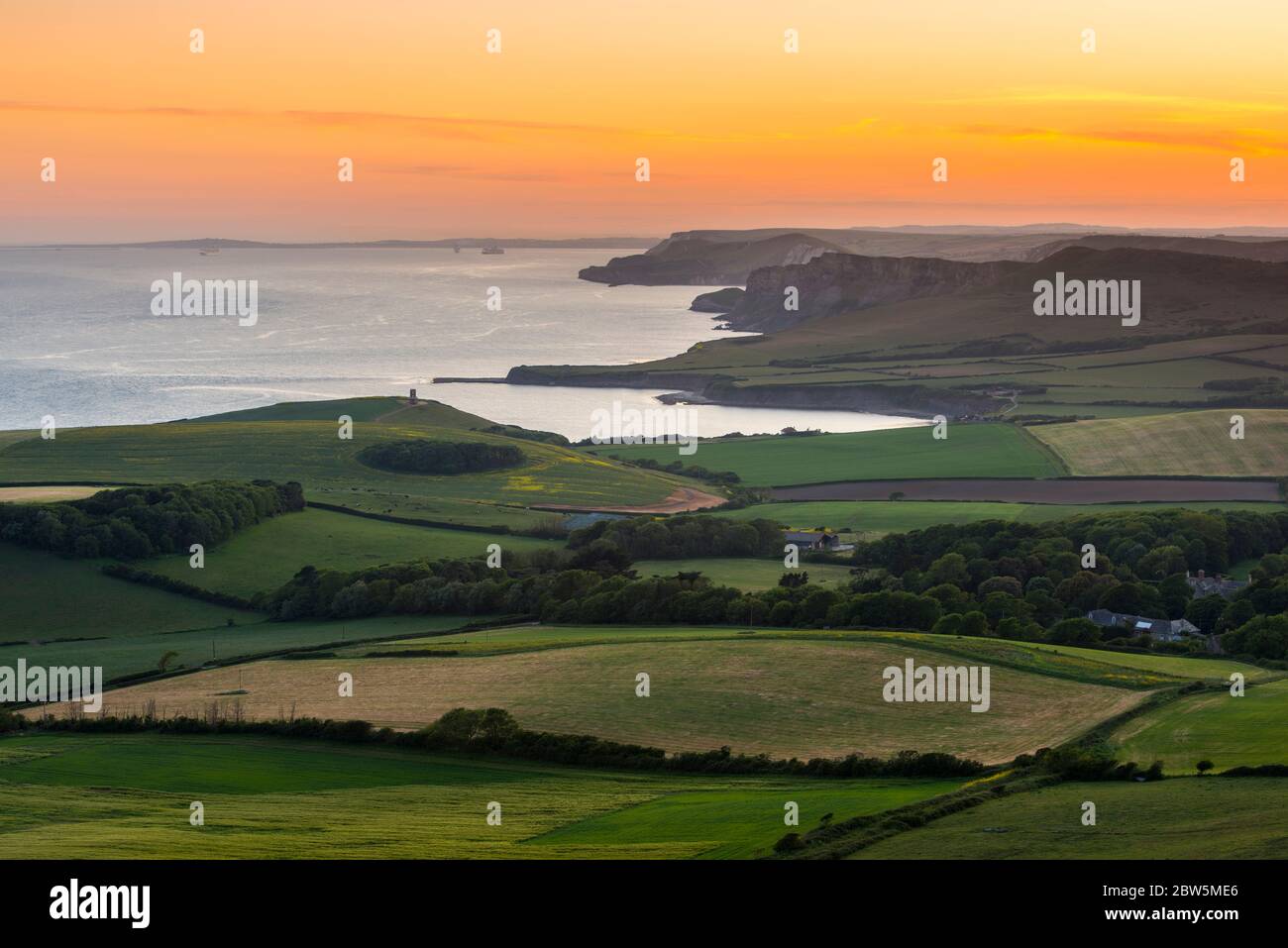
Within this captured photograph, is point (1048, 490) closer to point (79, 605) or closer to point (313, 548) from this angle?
point (313, 548)

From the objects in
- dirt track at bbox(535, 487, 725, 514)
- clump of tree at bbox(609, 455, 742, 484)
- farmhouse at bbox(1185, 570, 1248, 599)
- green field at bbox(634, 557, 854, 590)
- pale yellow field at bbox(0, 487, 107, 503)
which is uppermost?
clump of tree at bbox(609, 455, 742, 484)

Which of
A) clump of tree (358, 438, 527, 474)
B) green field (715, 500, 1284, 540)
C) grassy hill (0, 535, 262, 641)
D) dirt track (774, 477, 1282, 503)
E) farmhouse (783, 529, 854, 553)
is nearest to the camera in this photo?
grassy hill (0, 535, 262, 641)

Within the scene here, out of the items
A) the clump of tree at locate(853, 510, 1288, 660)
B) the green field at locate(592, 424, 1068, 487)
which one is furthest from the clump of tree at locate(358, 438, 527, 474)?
the clump of tree at locate(853, 510, 1288, 660)

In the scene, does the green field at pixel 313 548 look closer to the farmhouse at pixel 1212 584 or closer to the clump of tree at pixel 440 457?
the clump of tree at pixel 440 457

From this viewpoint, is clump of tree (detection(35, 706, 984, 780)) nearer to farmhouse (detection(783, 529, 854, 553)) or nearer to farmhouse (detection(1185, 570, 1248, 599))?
farmhouse (detection(1185, 570, 1248, 599))

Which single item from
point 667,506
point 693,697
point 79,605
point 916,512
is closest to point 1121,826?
point 693,697
